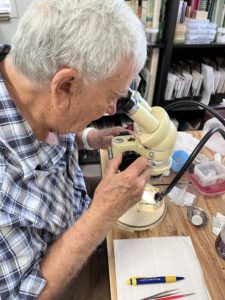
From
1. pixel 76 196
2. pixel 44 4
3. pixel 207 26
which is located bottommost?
pixel 76 196

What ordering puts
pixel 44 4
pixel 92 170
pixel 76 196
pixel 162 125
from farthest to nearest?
1. pixel 92 170
2. pixel 76 196
3. pixel 162 125
4. pixel 44 4

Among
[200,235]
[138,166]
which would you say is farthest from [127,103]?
[200,235]

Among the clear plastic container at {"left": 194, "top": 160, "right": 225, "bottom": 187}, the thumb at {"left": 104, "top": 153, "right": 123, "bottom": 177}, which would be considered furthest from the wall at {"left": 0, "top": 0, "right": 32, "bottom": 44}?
the clear plastic container at {"left": 194, "top": 160, "right": 225, "bottom": 187}

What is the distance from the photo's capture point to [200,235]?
0.79m

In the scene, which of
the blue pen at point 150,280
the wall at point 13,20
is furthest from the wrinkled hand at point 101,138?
the wall at point 13,20

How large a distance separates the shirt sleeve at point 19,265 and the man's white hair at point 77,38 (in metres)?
0.38

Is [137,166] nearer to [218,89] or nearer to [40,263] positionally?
[40,263]

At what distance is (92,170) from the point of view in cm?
199

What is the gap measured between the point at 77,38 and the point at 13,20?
4.37 ft

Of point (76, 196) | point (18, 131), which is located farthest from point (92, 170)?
point (18, 131)

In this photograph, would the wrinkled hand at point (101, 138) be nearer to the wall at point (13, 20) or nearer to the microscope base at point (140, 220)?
the microscope base at point (140, 220)

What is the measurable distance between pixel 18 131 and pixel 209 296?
0.64m

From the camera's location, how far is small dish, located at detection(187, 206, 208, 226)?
2.67ft

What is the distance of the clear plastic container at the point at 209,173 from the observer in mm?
931
